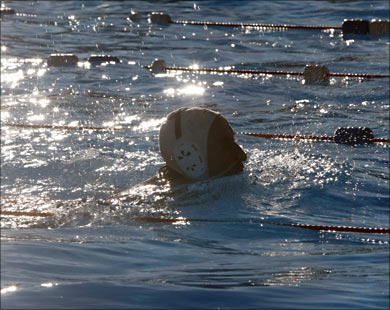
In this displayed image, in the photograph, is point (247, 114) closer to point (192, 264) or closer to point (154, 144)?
point (154, 144)

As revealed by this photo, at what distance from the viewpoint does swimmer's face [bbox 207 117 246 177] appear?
498cm

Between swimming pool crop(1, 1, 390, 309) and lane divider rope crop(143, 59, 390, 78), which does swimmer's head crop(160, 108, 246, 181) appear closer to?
swimming pool crop(1, 1, 390, 309)

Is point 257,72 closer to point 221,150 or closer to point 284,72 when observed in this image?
point 284,72

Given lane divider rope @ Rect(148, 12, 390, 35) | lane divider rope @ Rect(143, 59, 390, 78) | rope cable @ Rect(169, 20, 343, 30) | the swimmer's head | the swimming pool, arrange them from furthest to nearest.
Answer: rope cable @ Rect(169, 20, 343, 30)
lane divider rope @ Rect(148, 12, 390, 35)
lane divider rope @ Rect(143, 59, 390, 78)
the swimmer's head
the swimming pool

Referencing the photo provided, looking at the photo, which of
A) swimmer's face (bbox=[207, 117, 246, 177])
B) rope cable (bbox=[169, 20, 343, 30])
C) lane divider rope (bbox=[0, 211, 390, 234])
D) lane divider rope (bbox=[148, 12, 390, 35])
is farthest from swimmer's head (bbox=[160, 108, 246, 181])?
rope cable (bbox=[169, 20, 343, 30])

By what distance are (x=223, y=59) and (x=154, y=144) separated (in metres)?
5.12

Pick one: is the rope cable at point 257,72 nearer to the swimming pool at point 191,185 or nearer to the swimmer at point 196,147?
the swimming pool at point 191,185

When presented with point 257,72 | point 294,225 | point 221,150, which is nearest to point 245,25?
point 257,72

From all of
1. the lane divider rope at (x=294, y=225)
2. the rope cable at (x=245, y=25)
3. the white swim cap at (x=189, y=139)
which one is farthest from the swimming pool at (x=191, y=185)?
the rope cable at (x=245, y=25)

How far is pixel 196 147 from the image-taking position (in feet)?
16.4

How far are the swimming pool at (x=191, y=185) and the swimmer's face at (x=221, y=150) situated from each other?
116mm

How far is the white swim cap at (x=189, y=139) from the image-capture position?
498 centimetres

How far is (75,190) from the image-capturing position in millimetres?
5504

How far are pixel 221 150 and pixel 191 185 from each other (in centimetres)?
33
